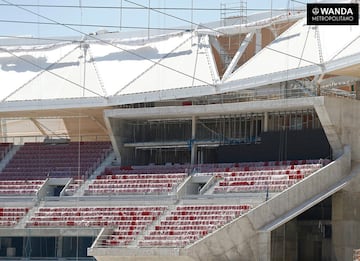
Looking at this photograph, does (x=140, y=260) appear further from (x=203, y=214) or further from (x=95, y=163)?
(x=95, y=163)

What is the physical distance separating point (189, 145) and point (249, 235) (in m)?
12.4

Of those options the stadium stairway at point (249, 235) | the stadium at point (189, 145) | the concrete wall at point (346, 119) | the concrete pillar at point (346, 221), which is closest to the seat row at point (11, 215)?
the stadium at point (189, 145)

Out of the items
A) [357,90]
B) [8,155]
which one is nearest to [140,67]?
[8,155]

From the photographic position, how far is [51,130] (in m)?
76.5

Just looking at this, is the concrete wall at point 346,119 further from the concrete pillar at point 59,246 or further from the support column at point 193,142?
the concrete pillar at point 59,246

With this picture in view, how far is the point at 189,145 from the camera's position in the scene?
67.2 m

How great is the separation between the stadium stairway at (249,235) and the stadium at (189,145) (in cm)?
6

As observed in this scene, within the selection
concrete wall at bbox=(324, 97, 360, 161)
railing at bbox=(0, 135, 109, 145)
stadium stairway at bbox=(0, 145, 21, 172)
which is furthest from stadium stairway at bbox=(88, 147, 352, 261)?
railing at bbox=(0, 135, 109, 145)

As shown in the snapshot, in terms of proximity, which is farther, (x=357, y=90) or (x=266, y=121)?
(x=266, y=121)

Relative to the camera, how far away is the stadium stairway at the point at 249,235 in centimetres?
5462

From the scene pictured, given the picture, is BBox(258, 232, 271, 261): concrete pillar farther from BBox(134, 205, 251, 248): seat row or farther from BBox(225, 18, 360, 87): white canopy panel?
BBox(225, 18, 360, 87): white canopy panel

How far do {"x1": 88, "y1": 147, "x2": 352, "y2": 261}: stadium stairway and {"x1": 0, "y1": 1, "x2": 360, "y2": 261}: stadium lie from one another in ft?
0.19

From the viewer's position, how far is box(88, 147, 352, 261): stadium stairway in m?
54.6

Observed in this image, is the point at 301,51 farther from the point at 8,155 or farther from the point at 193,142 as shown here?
the point at 8,155
